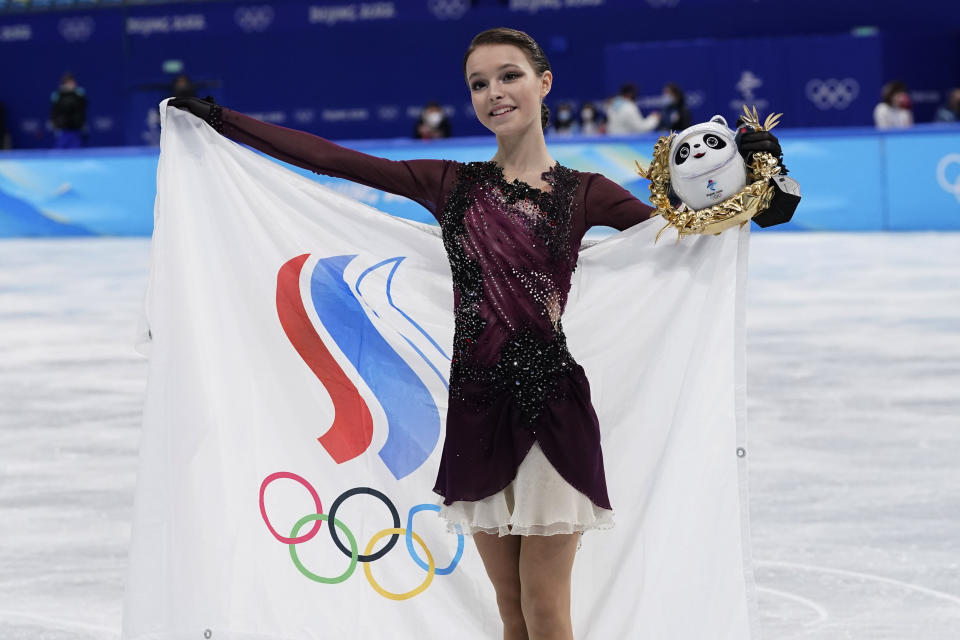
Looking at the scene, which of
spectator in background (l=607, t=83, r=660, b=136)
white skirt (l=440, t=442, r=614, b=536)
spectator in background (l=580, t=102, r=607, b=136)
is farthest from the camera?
spectator in background (l=580, t=102, r=607, b=136)

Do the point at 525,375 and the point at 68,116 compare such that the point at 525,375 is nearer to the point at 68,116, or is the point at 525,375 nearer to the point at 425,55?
the point at 68,116

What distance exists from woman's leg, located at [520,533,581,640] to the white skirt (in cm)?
4

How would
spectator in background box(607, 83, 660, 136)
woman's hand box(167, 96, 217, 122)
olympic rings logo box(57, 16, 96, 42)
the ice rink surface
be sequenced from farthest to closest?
olympic rings logo box(57, 16, 96, 42)
spectator in background box(607, 83, 660, 136)
the ice rink surface
woman's hand box(167, 96, 217, 122)

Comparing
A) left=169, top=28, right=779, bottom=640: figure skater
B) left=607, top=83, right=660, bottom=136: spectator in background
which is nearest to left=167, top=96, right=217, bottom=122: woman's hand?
left=169, top=28, right=779, bottom=640: figure skater

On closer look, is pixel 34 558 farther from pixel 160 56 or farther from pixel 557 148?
pixel 160 56

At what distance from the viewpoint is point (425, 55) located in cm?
2655

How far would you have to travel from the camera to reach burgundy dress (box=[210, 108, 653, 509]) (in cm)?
310

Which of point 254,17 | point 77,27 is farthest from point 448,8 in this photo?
point 77,27

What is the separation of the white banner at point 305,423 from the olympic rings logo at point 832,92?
1984cm

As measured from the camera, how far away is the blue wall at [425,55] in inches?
892

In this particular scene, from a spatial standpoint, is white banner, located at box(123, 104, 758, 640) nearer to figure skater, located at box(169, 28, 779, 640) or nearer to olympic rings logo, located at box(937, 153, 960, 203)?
figure skater, located at box(169, 28, 779, 640)

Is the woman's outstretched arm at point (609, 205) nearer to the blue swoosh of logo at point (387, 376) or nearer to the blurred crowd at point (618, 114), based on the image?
the blue swoosh of logo at point (387, 376)

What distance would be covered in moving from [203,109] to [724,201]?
1395 millimetres

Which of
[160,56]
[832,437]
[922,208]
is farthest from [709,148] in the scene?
[160,56]
